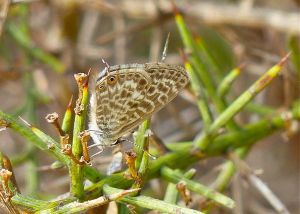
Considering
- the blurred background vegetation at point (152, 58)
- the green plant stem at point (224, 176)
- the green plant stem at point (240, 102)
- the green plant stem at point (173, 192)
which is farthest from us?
the blurred background vegetation at point (152, 58)

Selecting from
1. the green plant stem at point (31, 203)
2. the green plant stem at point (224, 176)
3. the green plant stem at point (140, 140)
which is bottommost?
the green plant stem at point (31, 203)

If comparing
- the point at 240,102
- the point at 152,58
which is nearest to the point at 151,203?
the point at 240,102

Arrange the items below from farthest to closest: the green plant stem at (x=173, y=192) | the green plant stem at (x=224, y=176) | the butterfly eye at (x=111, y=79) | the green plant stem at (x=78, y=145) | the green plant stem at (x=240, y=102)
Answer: the green plant stem at (x=224, y=176)
the green plant stem at (x=240, y=102)
the green plant stem at (x=173, y=192)
the butterfly eye at (x=111, y=79)
the green plant stem at (x=78, y=145)

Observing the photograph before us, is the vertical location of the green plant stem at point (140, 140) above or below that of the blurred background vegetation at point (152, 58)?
below

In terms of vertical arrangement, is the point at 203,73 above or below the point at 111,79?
above

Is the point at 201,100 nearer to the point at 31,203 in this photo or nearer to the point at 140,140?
the point at 140,140

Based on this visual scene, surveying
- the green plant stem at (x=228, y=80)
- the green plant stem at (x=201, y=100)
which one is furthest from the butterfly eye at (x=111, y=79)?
the green plant stem at (x=228, y=80)

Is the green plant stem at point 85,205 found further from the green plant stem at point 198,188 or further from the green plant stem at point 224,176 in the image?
the green plant stem at point 224,176

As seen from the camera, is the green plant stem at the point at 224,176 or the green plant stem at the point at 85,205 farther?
the green plant stem at the point at 224,176
